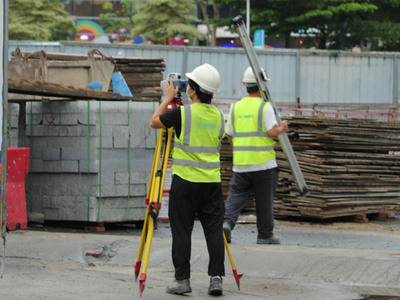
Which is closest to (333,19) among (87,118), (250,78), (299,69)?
Answer: (299,69)

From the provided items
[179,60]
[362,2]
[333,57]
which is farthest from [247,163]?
[362,2]

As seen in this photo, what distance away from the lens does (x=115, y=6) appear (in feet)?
222

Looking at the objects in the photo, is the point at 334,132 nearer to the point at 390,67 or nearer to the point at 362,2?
the point at 390,67

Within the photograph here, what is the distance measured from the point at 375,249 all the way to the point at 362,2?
1286 inches

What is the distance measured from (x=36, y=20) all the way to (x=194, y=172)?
44.8 metres

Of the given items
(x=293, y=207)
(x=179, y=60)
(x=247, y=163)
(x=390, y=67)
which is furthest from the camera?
(x=390, y=67)

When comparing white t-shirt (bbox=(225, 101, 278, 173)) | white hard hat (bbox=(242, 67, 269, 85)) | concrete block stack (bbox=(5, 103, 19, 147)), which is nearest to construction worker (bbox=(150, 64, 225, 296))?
white t-shirt (bbox=(225, 101, 278, 173))

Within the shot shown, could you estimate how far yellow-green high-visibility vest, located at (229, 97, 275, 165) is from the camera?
9.34 m

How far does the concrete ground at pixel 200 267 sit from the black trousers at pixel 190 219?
0.87 ft

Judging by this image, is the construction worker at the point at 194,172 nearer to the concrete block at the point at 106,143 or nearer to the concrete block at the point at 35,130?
the concrete block at the point at 106,143

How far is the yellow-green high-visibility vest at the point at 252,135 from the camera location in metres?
9.34

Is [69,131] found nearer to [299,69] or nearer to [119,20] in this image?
[299,69]

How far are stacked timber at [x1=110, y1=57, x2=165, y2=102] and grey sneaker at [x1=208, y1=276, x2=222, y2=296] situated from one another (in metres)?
8.22

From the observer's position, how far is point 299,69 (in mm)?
26156
